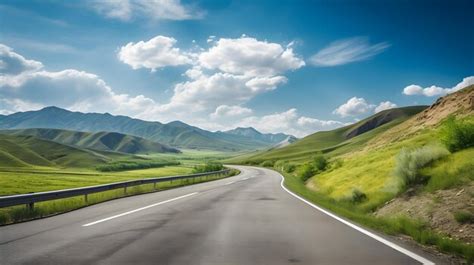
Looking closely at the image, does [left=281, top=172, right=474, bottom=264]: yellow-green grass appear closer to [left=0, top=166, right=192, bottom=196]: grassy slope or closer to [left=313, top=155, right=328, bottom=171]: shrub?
[left=0, top=166, right=192, bottom=196]: grassy slope

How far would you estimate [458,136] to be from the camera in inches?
614

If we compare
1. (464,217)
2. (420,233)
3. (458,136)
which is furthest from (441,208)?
(458,136)

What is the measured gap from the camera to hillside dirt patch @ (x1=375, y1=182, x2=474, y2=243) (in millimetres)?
8773

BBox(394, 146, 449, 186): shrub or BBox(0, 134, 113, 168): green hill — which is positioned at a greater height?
BBox(0, 134, 113, 168): green hill

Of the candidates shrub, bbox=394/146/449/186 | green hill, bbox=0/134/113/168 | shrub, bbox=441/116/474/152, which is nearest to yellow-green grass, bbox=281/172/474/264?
shrub, bbox=394/146/449/186

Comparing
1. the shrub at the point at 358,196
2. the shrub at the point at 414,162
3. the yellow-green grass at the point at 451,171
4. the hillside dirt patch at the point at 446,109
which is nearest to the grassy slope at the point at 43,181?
the shrub at the point at 358,196

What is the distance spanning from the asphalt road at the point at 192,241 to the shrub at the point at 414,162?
466 cm

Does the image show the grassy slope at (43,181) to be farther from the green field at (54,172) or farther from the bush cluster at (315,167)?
the bush cluster at (315,167)

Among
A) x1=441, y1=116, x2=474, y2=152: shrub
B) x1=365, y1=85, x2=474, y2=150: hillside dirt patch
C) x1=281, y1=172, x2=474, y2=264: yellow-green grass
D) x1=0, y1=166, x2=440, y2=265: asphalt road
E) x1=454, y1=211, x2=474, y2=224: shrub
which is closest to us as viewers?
x1=0, y1=166, x2=440, y2=265: asphalt road

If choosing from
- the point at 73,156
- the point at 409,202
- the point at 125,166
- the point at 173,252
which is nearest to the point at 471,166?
the point at 409,202

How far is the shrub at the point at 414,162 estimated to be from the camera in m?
14.2

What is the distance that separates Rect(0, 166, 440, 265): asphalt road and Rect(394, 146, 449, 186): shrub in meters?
4.66

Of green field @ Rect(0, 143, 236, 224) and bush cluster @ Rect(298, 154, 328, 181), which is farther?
bush cluster @ Rect(298, 154, 328, 181)

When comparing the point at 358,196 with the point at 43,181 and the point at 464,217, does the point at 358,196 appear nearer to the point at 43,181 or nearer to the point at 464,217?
the point at 464,217
